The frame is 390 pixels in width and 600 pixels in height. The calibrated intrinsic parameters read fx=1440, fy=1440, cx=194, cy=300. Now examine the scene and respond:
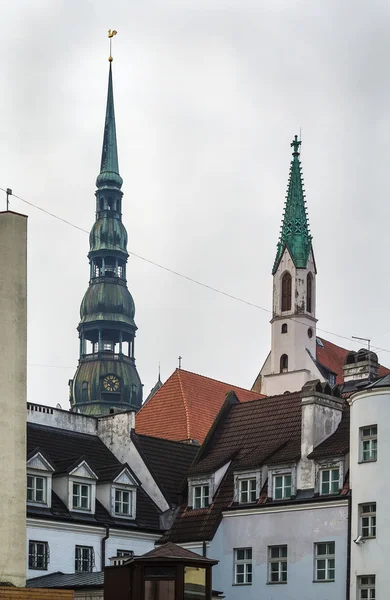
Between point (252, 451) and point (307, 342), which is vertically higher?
point (307, 342)

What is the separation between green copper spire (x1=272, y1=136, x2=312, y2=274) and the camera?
142 metres

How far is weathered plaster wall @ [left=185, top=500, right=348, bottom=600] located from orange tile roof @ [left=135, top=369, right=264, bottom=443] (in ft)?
80.7

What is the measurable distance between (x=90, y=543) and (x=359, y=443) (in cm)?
1275

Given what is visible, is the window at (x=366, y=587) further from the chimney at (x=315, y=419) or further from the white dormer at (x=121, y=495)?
the white dormer at (x=121, y=495)

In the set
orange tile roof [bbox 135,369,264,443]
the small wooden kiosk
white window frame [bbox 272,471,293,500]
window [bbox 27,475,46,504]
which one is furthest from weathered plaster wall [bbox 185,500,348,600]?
orange tile roof [bbox 135,369,264,443]

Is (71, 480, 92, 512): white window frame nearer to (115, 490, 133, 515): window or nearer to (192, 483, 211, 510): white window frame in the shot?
(115, 490, 133, 515): window

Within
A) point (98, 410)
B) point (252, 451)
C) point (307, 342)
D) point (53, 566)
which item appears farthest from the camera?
point (98, 410)

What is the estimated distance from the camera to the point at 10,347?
4688 centimetres

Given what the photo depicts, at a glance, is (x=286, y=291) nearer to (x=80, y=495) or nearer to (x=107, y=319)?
(x=107, y=319)

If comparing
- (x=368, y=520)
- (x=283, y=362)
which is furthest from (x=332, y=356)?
(x=368, y=520)

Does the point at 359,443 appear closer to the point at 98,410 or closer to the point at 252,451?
the point at 252,451

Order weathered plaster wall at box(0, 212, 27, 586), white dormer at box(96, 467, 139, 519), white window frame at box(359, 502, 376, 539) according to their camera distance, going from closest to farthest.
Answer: weathered plaster wall at box(0, 212, 27, 586) < white window frame at box(359, 502, 376, 539) < white dormer at box(96, 467, 139, 519)

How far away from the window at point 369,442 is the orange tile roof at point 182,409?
29491 mm

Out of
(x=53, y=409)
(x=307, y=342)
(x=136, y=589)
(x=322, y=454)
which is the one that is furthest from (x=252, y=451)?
(x=307, y=342)
